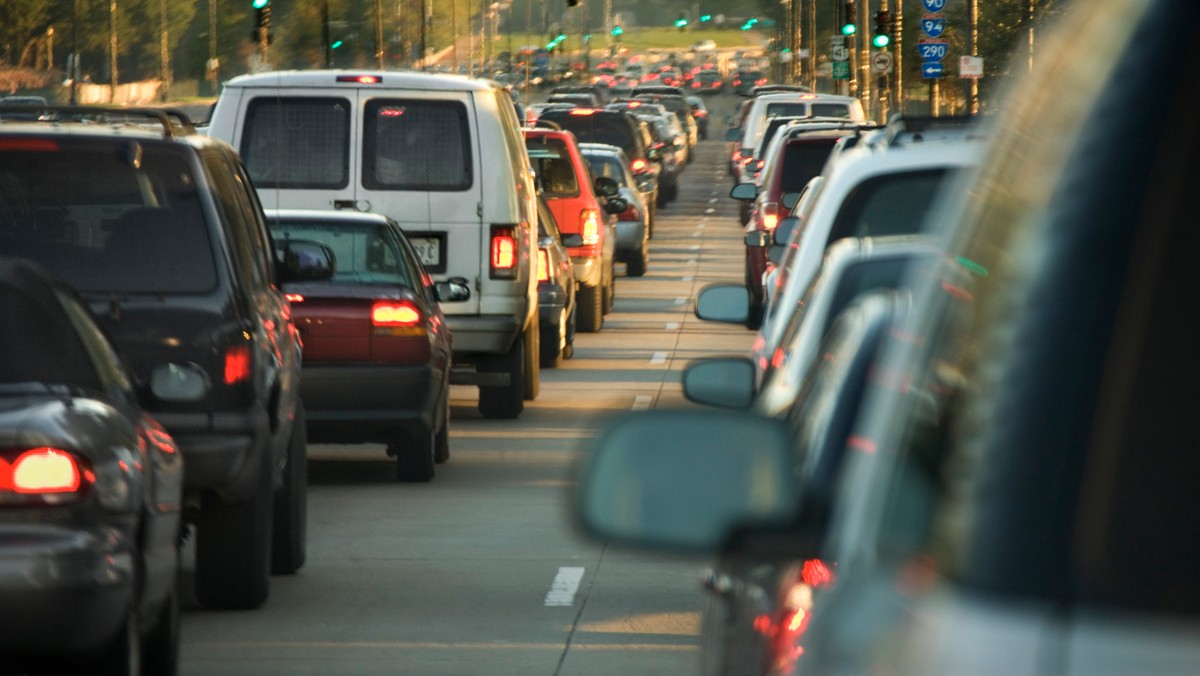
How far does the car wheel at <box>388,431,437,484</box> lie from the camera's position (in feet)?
44.9

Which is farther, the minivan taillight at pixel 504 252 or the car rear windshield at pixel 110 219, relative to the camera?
the minivan taillight at pixel 504 252

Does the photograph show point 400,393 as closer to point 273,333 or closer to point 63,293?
point 273,333

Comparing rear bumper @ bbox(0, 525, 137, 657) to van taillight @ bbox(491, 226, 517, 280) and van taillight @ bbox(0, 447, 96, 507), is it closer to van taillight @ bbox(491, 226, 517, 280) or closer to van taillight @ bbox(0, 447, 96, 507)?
van taillight @ bbox(0, 447, 96, 507)

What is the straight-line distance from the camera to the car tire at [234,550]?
8.91 meters

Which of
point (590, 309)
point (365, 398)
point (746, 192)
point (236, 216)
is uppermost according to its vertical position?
point (236, 216)

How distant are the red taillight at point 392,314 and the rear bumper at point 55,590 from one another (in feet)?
23.4

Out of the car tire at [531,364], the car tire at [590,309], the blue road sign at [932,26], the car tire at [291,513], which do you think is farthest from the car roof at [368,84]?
the blue road sign at [932,26]

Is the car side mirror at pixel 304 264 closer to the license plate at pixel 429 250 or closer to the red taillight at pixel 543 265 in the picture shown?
the license plate at pixel 429 250

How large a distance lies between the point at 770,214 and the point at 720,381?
16.3m

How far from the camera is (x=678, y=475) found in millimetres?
2580

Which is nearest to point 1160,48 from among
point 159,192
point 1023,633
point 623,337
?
point 1023,633

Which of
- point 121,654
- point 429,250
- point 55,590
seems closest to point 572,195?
point 429,250

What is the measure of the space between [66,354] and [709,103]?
14886 centimetres

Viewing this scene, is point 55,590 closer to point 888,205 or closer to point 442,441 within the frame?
point 888,205
